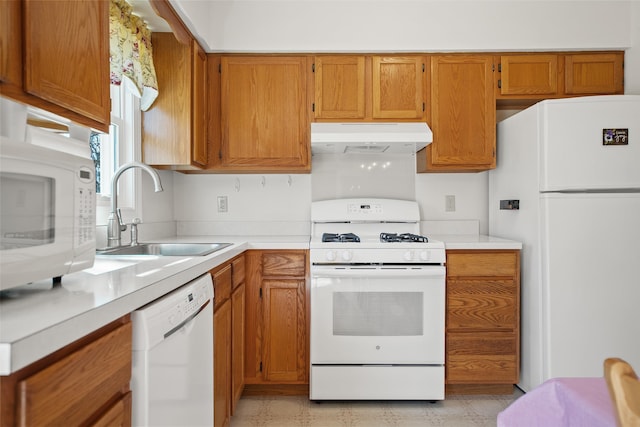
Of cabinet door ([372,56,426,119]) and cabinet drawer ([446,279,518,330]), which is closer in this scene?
cabinet drawer ([446,279,518,330])

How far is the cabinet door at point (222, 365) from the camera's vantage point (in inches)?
65.0

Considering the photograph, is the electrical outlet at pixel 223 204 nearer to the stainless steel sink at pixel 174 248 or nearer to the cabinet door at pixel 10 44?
the stainless steel sink at pixel 174 248

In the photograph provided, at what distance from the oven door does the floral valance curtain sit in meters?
1.37

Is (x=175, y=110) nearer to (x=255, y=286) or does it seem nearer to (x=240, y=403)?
(x=255, y=286)

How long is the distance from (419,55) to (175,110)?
1.56 m

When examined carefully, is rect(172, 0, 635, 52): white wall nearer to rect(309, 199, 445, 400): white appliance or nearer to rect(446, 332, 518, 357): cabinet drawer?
rect(309, 199, 445, 400): white appliance

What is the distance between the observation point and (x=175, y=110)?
2.35 m

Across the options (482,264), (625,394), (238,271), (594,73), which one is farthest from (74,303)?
(594,73)

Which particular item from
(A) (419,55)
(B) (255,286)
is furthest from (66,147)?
(A) (419,55)

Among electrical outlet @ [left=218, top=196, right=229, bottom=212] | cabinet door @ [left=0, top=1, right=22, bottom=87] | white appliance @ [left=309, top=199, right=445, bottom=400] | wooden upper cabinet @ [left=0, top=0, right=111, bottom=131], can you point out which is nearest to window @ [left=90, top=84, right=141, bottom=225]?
electrical outlet @ [left=218, top=196, right=229, bottom=212]

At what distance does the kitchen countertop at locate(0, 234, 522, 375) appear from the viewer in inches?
23.6

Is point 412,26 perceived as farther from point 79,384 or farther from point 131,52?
point 79,384

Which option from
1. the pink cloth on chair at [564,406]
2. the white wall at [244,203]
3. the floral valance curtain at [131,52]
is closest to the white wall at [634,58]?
the white wall at [244,203]

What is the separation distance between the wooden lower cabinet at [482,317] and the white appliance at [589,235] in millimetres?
173
